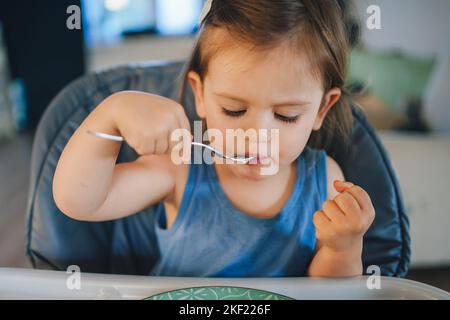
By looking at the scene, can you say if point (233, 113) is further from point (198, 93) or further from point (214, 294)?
point (214, 294)

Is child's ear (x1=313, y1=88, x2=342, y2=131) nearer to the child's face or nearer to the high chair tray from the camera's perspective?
the child's face

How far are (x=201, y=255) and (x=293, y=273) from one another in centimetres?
13

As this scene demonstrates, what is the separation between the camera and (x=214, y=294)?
589 mm

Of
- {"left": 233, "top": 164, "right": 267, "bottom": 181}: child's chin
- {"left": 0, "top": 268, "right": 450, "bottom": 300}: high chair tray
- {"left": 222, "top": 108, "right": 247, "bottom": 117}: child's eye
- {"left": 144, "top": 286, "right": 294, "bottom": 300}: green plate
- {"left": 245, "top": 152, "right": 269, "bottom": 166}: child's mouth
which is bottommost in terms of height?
{"left": 144, "top": 286, "right": 294, "bottom": 300}: green plate

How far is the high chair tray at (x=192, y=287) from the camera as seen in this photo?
57 cm

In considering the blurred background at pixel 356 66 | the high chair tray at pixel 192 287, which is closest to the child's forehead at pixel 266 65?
the blurred background at pixel 356 66

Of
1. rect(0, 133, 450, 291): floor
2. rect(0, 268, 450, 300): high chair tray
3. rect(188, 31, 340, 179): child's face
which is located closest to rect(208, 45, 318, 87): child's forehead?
rect(188, 31, 340, 179): child's face

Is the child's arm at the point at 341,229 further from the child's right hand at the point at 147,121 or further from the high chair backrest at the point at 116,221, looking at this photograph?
the child's right hand at the point at 147,121

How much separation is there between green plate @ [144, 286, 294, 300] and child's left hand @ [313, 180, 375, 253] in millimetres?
107

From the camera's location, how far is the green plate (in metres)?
0.58

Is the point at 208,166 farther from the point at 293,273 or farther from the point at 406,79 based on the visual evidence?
the point at 406,79

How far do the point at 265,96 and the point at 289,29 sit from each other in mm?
78

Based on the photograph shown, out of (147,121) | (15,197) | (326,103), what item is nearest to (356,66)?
(326,103)
